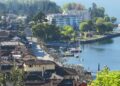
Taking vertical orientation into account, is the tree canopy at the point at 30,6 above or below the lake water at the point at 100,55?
above

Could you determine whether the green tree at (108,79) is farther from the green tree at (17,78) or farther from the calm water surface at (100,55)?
the calm water surface at (100,55)

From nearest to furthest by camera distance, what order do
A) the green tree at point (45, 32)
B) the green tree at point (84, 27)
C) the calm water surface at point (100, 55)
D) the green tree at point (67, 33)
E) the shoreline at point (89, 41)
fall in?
the calm water surface at point (100, 55) < the shoreline at point (89, 41) < the green tree at point (45, 32) < the green tree at point (67, 33) < the green tree at point (84, 27)

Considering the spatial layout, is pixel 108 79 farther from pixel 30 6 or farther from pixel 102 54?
pixel 30 6

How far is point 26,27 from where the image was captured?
40.7m

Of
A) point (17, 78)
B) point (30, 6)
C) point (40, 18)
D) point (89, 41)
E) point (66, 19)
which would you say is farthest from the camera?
point (30, 6)

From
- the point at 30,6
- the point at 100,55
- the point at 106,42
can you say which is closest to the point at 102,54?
the point at 100,55

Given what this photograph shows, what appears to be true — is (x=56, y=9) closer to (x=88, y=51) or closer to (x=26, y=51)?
(x=88, y=51)

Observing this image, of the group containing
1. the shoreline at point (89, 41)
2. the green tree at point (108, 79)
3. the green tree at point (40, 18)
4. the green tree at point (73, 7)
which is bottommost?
the shoreline at point (89, 41)

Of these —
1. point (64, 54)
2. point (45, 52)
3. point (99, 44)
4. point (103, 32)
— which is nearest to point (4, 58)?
point (45, 52)

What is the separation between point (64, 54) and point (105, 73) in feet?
63.4

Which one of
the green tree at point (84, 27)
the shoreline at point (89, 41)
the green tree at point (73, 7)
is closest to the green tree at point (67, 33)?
the shoreline at point (89, 41)

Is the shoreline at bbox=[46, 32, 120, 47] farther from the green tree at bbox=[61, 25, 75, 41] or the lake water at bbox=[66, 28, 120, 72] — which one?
the green tree at bbox=[61, 25, 75, 41]

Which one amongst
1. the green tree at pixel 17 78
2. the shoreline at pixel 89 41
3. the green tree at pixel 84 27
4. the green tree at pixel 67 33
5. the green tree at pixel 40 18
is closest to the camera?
the green tree at pixel 17 78

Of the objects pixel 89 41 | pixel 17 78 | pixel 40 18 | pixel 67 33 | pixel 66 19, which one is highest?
pixel 17 78
